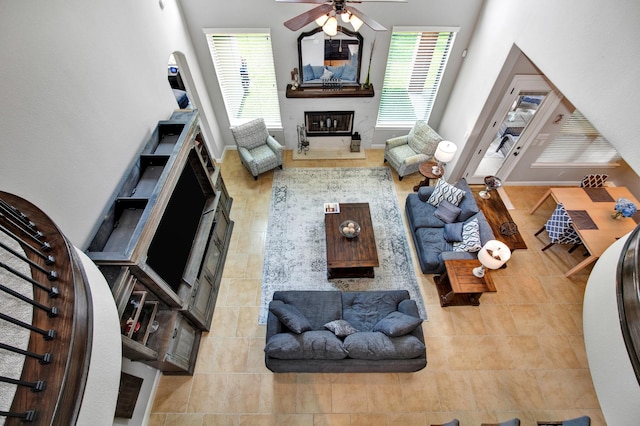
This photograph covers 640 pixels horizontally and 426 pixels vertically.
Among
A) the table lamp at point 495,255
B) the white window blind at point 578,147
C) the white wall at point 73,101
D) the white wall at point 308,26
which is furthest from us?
the white window blind at point 578,147

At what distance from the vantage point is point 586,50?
10.2 ft

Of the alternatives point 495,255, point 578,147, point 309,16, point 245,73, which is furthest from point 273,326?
point 578,147

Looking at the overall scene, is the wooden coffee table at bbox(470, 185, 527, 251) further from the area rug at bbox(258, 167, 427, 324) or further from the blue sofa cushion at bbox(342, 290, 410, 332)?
the blue sofa cushion at bbox(342, 290, 410, 332)

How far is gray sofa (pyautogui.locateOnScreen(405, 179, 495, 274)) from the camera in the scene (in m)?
4.82

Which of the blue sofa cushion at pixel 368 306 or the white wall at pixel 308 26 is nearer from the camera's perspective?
the blue sofa cushion at pixel 368 306

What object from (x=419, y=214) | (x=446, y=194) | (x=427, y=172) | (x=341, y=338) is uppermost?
(x=427, y=172)

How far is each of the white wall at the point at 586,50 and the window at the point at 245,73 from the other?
12.8 feet

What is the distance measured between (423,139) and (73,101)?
576 cm

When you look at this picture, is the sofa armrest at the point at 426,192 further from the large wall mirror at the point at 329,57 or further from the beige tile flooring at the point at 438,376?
the large wall mirror at the point at 329,57

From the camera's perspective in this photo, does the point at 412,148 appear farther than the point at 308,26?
Yes

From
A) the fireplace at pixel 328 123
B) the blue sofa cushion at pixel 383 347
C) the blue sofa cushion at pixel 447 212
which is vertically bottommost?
the blue sofa cushion at pixel 383 347

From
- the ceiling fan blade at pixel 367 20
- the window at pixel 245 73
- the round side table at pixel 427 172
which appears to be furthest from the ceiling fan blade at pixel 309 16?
the round side table at pixel 427 172

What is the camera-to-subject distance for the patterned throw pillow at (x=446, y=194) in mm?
5309

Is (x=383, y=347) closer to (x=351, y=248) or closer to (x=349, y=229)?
(x=351, y=248)
